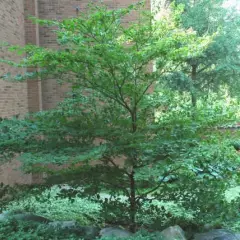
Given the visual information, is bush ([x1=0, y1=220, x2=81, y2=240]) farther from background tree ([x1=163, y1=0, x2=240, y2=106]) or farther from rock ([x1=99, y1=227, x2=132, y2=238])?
background tree ([x1=163, y1=0, x2=240, y2=106])

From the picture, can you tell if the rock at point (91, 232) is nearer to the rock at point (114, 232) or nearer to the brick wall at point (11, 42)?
the rock at point (114, 232)

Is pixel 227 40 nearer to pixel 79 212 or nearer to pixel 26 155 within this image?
pixel 79 212

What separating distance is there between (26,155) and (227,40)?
10841 millimetres

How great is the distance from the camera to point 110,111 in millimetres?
4102

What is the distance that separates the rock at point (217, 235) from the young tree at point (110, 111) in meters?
0.75

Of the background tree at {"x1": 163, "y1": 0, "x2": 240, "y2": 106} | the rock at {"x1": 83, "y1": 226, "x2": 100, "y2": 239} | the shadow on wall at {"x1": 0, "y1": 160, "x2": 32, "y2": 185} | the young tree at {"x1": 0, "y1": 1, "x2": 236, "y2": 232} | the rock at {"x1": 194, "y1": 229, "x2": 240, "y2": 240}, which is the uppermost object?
the background tree at {"x1": 163, "y1": 0, "x2": 240, "y2": 106}

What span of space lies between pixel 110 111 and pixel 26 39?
5.68 meters

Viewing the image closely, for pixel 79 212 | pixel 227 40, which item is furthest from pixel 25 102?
pixel 227 40

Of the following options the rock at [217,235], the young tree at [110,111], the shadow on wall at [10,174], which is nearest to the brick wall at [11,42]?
the shadow on wall at [10,174]

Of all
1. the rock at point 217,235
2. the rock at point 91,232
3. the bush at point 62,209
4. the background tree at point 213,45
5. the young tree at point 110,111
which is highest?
the background tree at point 213,45

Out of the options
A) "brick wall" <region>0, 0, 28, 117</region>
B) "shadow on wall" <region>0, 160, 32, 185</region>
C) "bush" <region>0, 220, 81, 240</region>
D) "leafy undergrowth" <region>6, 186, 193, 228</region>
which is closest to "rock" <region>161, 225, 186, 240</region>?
"leafy undergrowth" <region>6, 186, 193, 228</region>

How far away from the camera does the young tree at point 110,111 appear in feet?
11.2

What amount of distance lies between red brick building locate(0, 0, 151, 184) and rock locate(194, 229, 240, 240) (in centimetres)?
447

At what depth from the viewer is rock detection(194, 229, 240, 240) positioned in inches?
148
